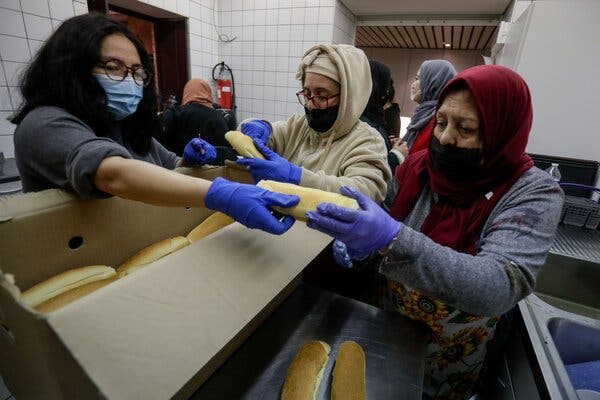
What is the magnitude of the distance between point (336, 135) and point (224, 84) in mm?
3051

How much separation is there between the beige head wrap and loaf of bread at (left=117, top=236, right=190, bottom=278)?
2.52 ft

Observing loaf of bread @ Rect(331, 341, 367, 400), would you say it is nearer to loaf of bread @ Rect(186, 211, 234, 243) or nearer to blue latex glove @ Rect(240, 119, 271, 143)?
loaf of bread @ Rect(186, 211, 234, 243)

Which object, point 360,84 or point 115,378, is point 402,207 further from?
point 115,378

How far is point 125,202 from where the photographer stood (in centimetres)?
78

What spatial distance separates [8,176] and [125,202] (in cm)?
146

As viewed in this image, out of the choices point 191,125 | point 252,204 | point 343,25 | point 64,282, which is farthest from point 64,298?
point 343,25

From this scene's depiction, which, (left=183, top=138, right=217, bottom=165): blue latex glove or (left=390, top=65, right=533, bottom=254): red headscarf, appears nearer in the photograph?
(left=390, top=65, right=533, bottom=254): red headscarf

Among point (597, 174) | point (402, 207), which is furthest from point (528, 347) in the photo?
point (597, 174)

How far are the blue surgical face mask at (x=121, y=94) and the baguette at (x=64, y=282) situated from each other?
551 millimetres

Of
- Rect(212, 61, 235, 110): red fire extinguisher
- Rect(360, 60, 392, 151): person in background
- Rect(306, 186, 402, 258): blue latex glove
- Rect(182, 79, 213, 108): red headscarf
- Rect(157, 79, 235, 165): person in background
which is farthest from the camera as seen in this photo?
Rect(212, 61, 235, 110): red fire extinguisher

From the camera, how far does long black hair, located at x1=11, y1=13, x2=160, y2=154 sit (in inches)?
34.6

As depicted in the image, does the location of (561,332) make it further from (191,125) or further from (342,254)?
(191,125)

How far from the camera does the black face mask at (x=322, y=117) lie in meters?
1.15

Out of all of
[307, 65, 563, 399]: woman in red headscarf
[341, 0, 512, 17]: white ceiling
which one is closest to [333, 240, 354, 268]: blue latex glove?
[307, 65, 563, 399]: woman in red headscarf
